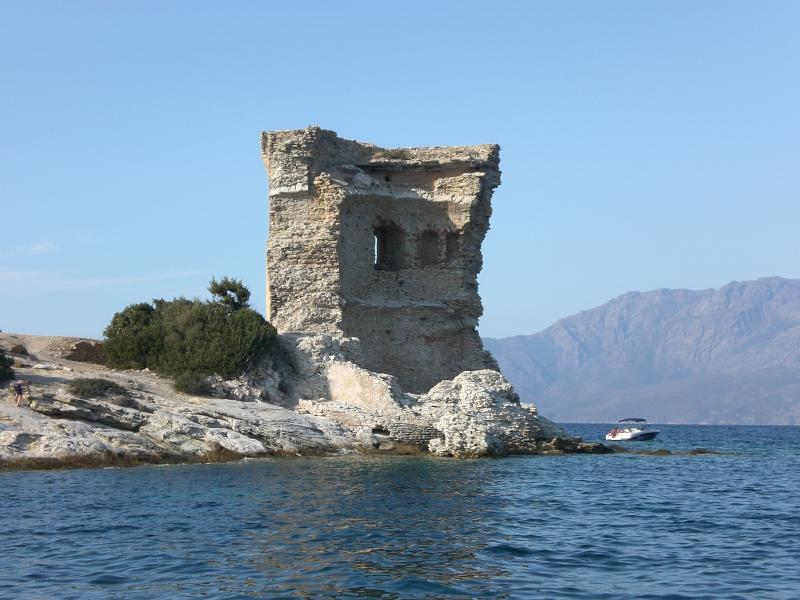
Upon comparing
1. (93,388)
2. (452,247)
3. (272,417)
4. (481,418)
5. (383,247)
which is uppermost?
(383,247)

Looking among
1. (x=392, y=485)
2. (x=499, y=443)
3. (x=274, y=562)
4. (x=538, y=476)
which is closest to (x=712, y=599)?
(x=274, y=562)

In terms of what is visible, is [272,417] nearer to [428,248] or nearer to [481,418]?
[481,418]

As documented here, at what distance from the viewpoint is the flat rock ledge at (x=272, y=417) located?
22.9 meters

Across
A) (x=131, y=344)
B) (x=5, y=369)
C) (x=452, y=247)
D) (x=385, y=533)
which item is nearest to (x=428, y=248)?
(x=452, y=247)

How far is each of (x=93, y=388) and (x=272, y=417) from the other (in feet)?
13.7

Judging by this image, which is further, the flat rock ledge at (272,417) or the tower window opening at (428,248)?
the tower window opening at (428,248)

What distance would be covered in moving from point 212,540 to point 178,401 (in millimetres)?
11728

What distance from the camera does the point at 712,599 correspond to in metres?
12.0

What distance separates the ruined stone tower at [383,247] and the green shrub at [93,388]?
7101 millimetres

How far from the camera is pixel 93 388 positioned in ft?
82.3

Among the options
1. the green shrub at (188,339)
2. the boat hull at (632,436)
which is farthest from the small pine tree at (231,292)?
the boat hull at (632,436)

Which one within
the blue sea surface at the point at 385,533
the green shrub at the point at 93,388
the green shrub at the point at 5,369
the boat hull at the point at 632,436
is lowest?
the blue sea surface at the point at 385,533

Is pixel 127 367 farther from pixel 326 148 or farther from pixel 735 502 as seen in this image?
pixel 735 502

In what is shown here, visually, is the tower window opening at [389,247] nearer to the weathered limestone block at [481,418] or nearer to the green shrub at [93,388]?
the weathered limestone block at [481,418]
